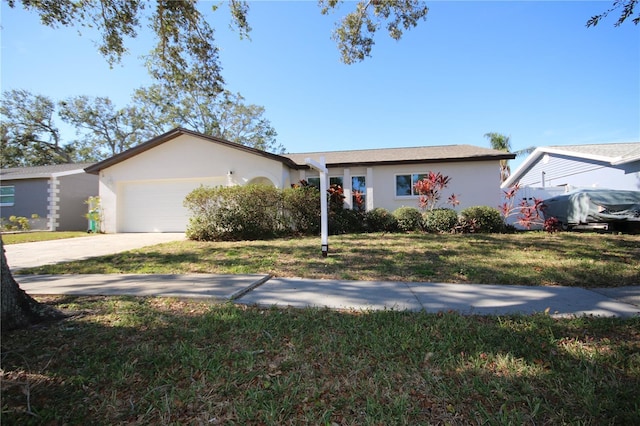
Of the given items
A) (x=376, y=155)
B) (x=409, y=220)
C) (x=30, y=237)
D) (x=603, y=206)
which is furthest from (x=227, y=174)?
(x=603, y=206)

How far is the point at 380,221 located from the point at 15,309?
1018 cm

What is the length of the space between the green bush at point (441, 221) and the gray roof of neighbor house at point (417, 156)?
321 centimetres

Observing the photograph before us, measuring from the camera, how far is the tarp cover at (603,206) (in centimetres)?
1002

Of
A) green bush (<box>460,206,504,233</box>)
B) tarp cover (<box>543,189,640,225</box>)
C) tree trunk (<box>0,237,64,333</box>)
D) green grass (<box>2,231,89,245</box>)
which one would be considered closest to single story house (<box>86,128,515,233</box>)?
green grass (<box>2,231,89,245</box>)

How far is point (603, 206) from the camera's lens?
10.2 m

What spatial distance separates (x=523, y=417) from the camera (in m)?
1.72

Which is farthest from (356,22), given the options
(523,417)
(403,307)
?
(523,417)

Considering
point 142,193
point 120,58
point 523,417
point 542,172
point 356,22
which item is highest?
point 356,22

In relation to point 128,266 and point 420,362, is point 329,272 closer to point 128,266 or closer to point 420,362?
point 420,362

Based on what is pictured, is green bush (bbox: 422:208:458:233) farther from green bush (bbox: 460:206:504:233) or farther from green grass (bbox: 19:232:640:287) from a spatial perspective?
green grass (bbox: 19:232:640:287)

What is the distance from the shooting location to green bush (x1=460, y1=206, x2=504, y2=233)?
10867mm

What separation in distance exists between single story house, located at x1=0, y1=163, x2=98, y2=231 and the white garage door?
586 cm

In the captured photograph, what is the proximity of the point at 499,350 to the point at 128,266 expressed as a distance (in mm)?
6463

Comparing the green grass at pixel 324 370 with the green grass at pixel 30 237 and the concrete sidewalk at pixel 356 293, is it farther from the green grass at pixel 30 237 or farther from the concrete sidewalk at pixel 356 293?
the green grass at pixel 30 237
